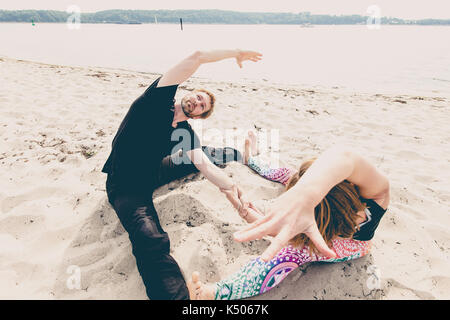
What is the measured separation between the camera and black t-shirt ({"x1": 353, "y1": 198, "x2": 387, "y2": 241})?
173 centimetres

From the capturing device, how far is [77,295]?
1840 millimetres

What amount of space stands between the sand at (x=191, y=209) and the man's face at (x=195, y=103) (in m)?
0.82

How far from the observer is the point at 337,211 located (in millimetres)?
1525

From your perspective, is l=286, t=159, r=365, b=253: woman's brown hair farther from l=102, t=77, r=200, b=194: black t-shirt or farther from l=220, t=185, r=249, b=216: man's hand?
l=102, t=77, r=200, b=194: black t-shirt

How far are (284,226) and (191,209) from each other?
1692 millimetres

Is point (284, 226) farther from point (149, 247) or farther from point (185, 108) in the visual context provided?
point (185, 108)

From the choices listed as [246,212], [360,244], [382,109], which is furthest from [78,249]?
[382,109]

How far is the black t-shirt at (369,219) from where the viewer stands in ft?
5.69

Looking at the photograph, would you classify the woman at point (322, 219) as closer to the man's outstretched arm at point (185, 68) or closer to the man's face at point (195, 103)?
the man's outstretched arm at point (185, 68)

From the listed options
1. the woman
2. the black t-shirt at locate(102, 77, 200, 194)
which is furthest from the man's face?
the woman

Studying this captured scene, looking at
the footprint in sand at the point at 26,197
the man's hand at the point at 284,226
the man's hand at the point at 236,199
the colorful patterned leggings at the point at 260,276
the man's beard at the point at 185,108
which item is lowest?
the colorful patterned leggings at the point at 260,276

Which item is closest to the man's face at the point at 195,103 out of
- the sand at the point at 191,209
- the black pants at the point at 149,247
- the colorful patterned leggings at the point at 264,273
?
the sand at the point at 191,209

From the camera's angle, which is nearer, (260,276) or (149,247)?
(260,276)

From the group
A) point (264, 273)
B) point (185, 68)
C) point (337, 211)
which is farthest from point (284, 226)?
point (185, 68)
